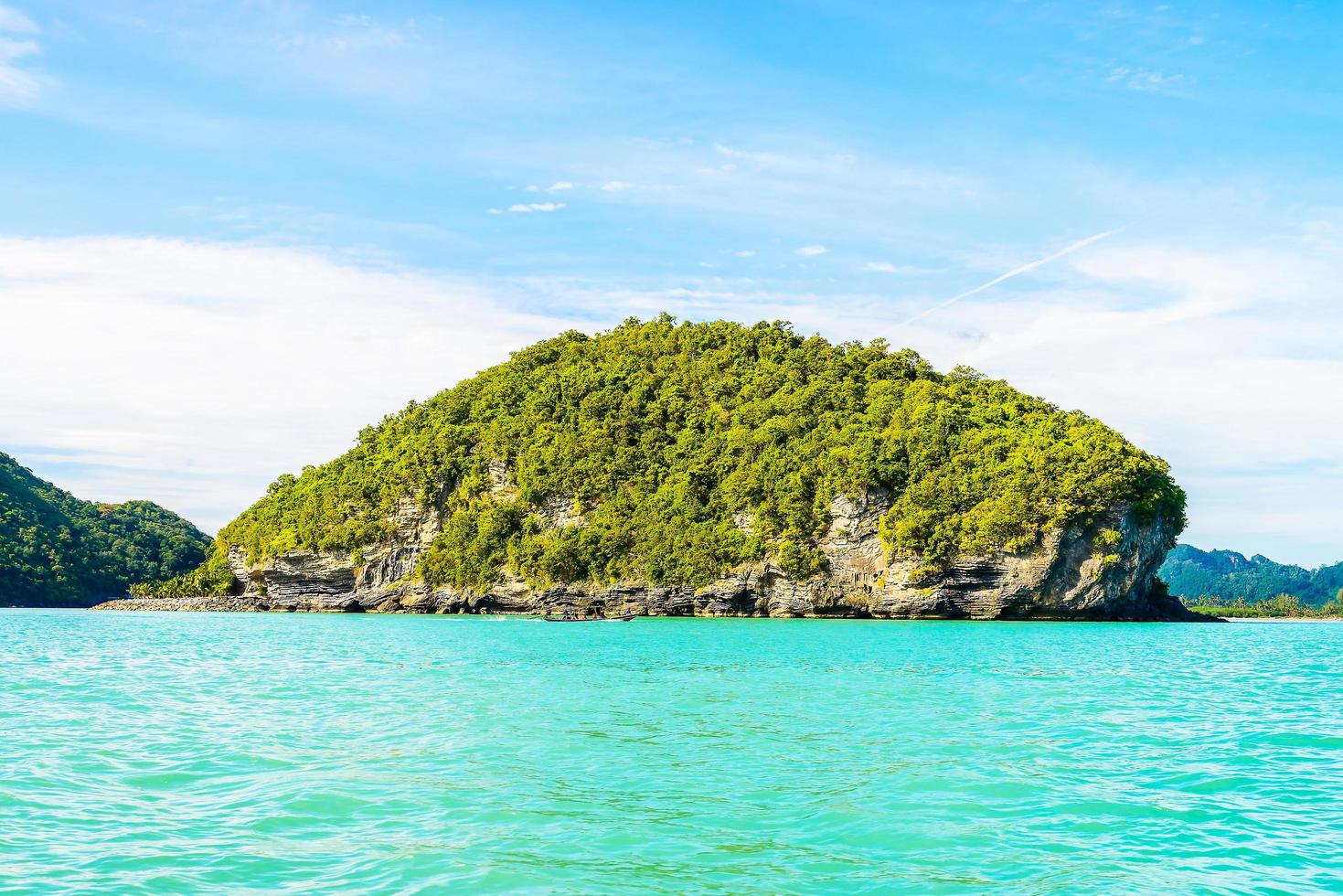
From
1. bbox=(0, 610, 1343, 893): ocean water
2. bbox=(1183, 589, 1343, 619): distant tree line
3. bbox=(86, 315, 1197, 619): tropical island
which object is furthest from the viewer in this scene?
bbox=(1183, 589, 1343, 619): distant tree line

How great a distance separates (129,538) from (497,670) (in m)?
105

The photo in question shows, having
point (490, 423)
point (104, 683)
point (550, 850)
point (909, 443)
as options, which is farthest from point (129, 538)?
point (550, 850)

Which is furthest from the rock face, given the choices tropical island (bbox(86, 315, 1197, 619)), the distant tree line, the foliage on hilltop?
the distant tree line

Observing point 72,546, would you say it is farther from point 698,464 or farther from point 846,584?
point 846,584

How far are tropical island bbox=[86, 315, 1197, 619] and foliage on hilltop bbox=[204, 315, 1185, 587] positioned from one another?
195mm

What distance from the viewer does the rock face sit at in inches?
2537

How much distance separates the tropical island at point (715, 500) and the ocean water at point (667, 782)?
3986 centimetres

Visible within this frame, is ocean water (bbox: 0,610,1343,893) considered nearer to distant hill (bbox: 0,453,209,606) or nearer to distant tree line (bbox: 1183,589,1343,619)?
distant hill (bbox: 0,453,209,606)

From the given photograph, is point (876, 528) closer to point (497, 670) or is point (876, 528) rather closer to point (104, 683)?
point (497, 670)

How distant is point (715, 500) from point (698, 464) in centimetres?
444

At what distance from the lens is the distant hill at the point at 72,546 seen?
325 ft

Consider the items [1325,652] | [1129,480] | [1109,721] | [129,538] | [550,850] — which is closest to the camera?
[550,850]

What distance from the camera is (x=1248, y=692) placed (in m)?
22.5

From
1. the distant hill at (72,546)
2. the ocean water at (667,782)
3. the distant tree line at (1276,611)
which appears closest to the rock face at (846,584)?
the distant hill at (72,546)
